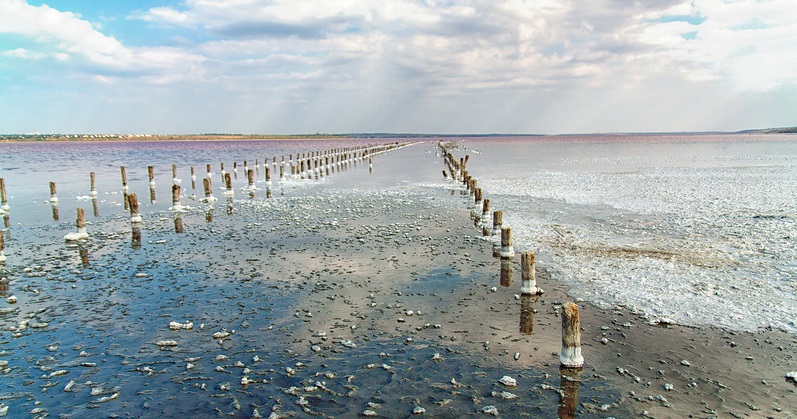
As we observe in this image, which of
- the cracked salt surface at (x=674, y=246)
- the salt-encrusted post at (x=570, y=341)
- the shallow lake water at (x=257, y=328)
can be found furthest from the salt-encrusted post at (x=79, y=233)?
the salt-encrusted post at (x=570, y=341)

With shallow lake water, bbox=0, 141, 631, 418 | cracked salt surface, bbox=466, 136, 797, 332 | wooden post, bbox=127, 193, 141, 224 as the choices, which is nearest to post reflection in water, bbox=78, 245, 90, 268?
shallow lake water, bbox=0, 141, 631, 418

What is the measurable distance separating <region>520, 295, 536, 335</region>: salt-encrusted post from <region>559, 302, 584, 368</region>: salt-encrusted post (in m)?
1.88

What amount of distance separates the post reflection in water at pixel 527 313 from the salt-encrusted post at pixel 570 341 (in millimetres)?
1873

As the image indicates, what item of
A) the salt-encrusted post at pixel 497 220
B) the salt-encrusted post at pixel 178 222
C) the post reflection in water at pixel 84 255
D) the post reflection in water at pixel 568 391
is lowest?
the post reflection in water at pixel 568 391

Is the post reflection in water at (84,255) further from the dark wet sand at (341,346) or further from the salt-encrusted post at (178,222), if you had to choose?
the salt-encrusted post at (178,222)

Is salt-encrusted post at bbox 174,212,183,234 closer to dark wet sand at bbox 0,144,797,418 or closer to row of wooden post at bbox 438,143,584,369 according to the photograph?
dark wet sand at bbox 0,144,797,418

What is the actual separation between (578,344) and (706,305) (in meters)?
5.83

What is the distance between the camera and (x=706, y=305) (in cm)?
1420

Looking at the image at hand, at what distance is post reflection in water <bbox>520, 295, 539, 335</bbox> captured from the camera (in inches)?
508

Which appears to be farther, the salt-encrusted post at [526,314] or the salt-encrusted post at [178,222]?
the salt-encrusted post at [178,222]

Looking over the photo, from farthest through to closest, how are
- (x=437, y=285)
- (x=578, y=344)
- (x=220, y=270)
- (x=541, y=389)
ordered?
(x=220, y=270) < (x=437, y=285) < (x=578, y=344) < (x=541, y=389)

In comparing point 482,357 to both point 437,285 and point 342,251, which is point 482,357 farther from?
point 342,251

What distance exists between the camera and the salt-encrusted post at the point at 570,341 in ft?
34.6

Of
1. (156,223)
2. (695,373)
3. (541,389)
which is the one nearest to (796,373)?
(695,373)
